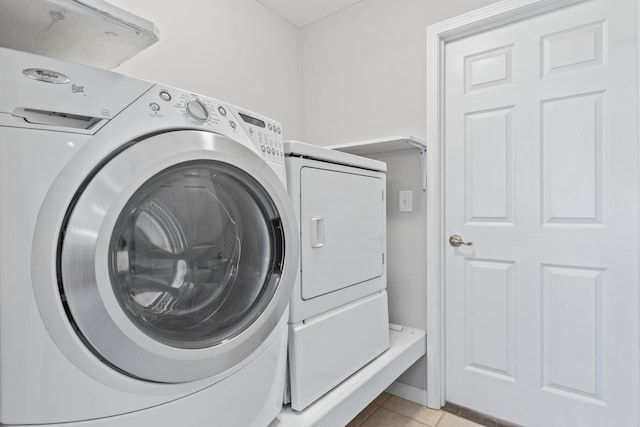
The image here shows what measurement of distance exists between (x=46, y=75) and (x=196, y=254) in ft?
1.57

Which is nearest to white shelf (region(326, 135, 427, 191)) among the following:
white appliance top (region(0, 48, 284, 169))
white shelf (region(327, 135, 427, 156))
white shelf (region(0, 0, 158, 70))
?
white shelf (region(327, 135, 427, 156))

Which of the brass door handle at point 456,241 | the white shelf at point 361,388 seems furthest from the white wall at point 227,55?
the white shelf at point 361,388

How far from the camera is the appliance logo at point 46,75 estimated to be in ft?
2.08

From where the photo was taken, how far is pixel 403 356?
5.44 feet

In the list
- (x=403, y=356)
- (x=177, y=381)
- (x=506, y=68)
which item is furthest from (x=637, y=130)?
(x=177, y=381)

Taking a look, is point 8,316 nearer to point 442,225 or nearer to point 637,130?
point 442,225

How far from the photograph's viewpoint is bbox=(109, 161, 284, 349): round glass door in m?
0.75

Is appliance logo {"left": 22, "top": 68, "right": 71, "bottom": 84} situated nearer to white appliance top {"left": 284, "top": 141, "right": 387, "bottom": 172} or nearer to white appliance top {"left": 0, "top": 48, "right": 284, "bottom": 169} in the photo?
white appliance top {"left": 0, "top": 48, "right": 284, "bottom": 169}

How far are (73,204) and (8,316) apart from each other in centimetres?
22

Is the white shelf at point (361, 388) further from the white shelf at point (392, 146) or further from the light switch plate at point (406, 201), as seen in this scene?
the white shelf at point (392, 146)

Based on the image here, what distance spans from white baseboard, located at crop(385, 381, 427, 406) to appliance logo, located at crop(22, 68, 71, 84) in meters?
2.01

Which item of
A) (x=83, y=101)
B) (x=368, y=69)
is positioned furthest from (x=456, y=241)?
(x=83, y=101)

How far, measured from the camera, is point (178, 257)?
837 mm

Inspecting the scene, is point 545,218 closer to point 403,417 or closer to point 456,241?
point 456,241
